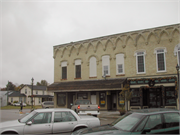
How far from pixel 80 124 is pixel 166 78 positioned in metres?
16.1

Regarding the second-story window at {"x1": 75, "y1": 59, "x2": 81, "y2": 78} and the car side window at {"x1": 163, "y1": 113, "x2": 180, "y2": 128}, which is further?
the second-story window at {"x1": 75, "y1": 59, "x2": 81, "y2": 78}

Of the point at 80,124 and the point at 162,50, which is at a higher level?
the point at 162,50

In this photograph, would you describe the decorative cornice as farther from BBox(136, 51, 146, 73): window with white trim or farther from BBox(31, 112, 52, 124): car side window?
BBox(31, 112, 52, 124): car side window

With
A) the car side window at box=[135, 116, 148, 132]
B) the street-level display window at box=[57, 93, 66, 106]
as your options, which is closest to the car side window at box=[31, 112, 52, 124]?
the car side window at box=[135, 116, 148, 132]

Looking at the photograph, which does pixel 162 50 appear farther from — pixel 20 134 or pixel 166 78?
pixel 20 134

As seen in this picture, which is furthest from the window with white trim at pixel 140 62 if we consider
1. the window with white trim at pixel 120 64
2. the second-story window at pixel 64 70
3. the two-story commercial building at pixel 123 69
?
the second-story window at pixel 64 70

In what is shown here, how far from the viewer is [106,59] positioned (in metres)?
25.7

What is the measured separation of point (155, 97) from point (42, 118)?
1768 centimetres

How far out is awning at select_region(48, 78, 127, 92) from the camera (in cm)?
2286

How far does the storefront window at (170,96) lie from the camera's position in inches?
837

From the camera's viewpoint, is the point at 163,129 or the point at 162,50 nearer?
the point at 163,129

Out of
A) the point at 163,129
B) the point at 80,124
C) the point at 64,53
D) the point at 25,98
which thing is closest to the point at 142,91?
the point at 64,53

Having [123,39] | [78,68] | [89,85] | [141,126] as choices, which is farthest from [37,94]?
[141,126]

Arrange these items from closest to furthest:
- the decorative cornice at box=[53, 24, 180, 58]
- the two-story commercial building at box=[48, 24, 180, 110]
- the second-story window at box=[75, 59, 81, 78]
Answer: the two-story commercial building at box=[48, 24, 180, 110]
the decorative cornice at box=[53, 24, 180, 58]
the second-story window at box=[75, 59, 81, 78]
